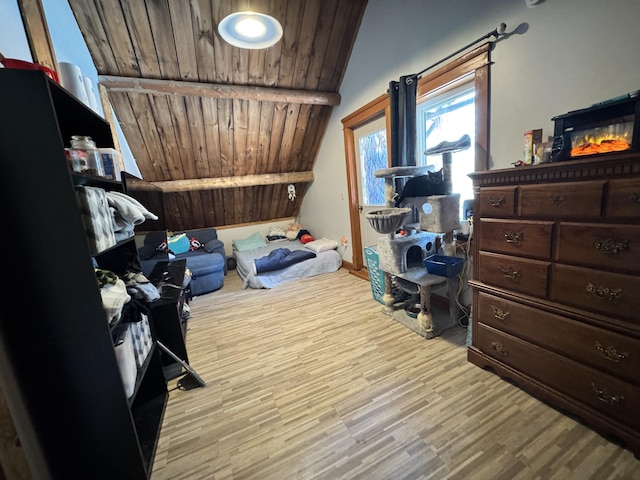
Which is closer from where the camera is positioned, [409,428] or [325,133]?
[409,428]

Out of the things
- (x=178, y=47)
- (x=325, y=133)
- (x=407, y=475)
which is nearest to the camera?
(x=407, y=475)

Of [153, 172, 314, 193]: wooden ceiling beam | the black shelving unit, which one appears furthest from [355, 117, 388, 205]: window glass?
the black shelving unit

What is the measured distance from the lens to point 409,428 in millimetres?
1375

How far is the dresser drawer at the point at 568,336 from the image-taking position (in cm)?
114

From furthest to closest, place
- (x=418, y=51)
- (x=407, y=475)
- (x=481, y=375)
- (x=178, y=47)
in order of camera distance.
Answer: (x=178, y=47) < (x=418, y=51) < (x=481, y=375) < (x=407, y=475)

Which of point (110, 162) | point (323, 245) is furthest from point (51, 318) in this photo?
point (323, 245)

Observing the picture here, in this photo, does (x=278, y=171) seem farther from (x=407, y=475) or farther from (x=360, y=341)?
(x=407, y=475)

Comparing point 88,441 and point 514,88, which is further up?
point 514,88

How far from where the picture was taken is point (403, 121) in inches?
90.0

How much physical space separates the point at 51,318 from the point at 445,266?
226cm

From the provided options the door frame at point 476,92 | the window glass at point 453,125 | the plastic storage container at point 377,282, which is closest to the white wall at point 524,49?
the door frame at point 476,92

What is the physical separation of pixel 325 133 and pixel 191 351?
137 inches

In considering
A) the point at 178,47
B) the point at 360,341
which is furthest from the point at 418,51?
the point at 360,341

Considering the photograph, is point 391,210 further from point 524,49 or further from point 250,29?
point 250,29
